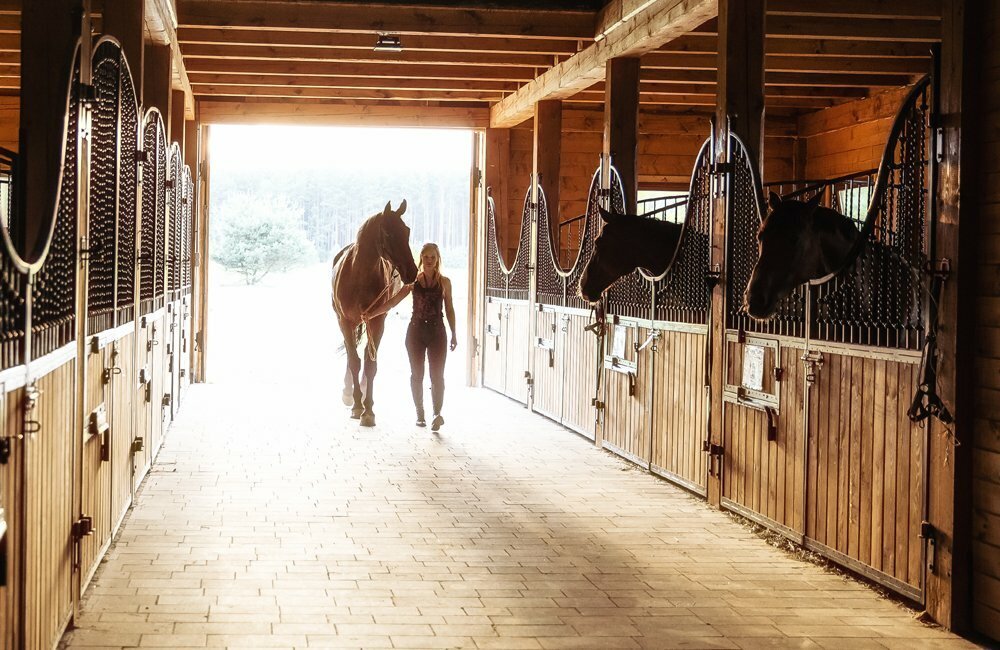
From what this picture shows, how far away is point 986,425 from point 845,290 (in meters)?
1.06

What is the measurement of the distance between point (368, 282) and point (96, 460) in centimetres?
483

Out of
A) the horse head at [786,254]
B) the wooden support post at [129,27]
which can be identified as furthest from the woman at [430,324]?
the horse head at [786,254]

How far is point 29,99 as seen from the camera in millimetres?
3363

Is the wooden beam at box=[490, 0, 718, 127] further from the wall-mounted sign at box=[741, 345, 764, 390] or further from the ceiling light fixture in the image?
the wall-mounted sign at box=[741, 345, 764, 390]

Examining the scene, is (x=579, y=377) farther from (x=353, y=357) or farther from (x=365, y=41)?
(x=365, y=41)

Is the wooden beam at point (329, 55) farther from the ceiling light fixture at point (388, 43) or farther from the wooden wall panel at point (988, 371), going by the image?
the wooden wall panel at point (988, 371)

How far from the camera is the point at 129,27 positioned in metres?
5.58

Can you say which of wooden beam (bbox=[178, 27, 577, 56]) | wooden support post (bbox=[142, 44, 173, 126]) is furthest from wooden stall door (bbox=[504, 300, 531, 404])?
wooden support post (bbox=[142, 44, 173, 126])

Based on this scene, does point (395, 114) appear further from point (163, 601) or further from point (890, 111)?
point (163, 601)

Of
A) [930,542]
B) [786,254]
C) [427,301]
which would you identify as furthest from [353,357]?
[930,542]

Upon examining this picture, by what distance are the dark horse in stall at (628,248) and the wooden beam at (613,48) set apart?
1.24 m

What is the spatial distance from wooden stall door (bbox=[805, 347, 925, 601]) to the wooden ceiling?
8.93 feet

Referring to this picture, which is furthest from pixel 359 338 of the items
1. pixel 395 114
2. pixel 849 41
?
pixel 849 41

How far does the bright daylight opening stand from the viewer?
1484cm
